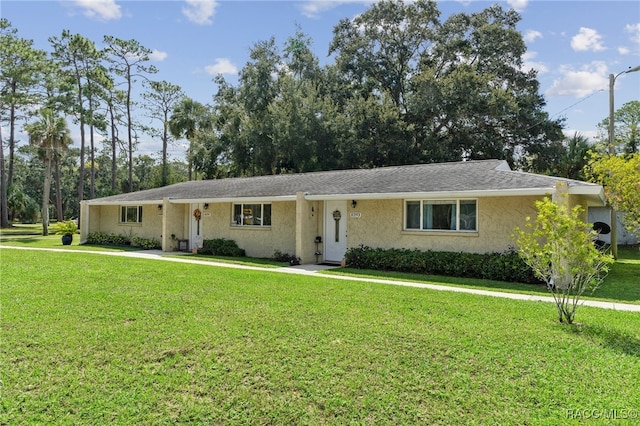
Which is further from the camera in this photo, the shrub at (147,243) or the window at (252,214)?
the shrub at (147,243)

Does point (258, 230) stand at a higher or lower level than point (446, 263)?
higher

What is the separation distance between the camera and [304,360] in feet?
16.8

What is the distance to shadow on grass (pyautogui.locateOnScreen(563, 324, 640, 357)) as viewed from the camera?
18.2 feet

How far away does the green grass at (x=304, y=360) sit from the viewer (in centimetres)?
418

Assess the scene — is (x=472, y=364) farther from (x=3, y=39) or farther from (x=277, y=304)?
(x=3, y=39)

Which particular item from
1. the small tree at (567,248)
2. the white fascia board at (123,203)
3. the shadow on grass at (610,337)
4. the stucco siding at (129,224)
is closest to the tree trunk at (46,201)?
the stucco siding at (129,224)

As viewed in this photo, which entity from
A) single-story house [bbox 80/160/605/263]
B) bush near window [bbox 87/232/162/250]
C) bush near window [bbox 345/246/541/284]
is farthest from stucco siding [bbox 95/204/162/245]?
bush near window [bbox 345/246/541/284]

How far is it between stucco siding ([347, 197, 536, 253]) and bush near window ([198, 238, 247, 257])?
5231 mm

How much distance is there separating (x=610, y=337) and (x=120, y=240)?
2221 cm

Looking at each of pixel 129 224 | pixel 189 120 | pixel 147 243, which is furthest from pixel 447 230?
pixel 189 120

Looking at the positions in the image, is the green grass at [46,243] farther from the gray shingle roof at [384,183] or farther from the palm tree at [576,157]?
the palm tree at [576,157]

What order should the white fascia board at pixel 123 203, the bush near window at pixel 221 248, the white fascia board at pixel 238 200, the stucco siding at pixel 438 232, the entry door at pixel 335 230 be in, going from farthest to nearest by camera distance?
the white fascia board at pixel 123 203, the bush near window at pixel 221 248, the white fascia board at pixel 238 200, the entry door at pixel 335 230, the stucco siding at pixel 438 232

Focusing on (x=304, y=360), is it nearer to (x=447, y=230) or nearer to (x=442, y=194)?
(x=442, y=194)

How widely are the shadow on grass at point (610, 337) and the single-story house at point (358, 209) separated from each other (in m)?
4.66
